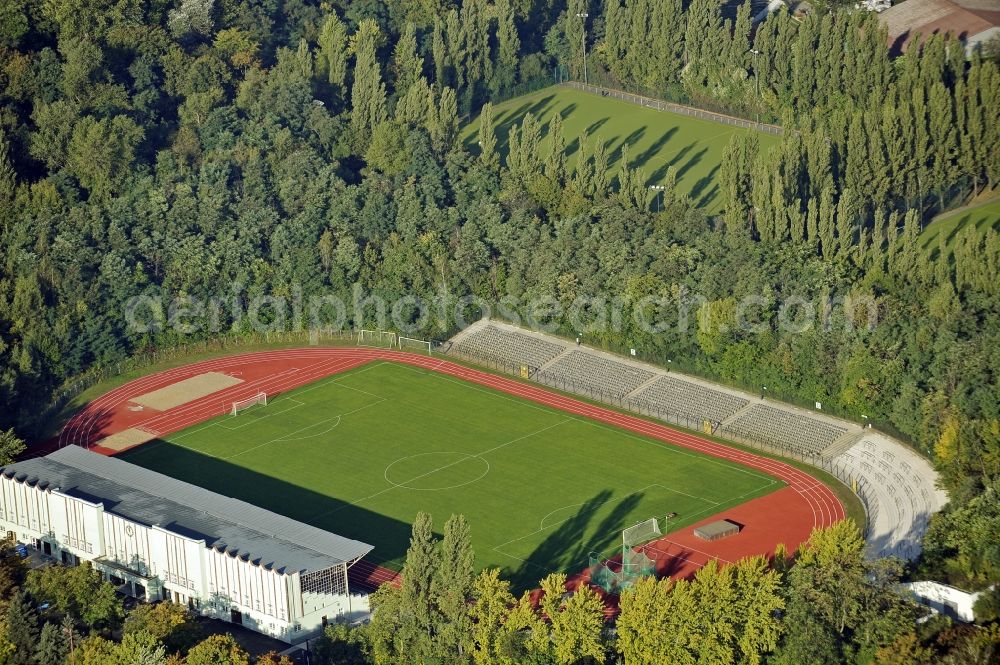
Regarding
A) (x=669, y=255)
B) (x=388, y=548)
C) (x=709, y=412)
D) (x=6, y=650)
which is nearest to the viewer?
(x=6, y=650)

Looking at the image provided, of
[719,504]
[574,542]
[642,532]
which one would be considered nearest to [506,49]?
[719,504]

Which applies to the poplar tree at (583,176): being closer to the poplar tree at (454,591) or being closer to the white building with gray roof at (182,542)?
the white building with gray roof at (182,542)

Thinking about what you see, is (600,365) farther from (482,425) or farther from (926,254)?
(926,254)

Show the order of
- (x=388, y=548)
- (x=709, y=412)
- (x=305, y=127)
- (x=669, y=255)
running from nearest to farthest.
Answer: (x=388, y=548), (x=709, y=412), (x=669, y=255), (x=305, y=127)

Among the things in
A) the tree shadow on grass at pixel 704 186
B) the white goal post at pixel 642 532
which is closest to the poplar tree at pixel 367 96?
the tree shadow on grass at pixel 704 186

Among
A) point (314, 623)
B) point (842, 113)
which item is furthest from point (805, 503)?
point (842, 113)

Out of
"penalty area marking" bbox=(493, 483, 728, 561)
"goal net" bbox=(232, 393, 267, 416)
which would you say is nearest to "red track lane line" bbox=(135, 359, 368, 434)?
"goal net" bbox=(232, 393, 267, 416)
